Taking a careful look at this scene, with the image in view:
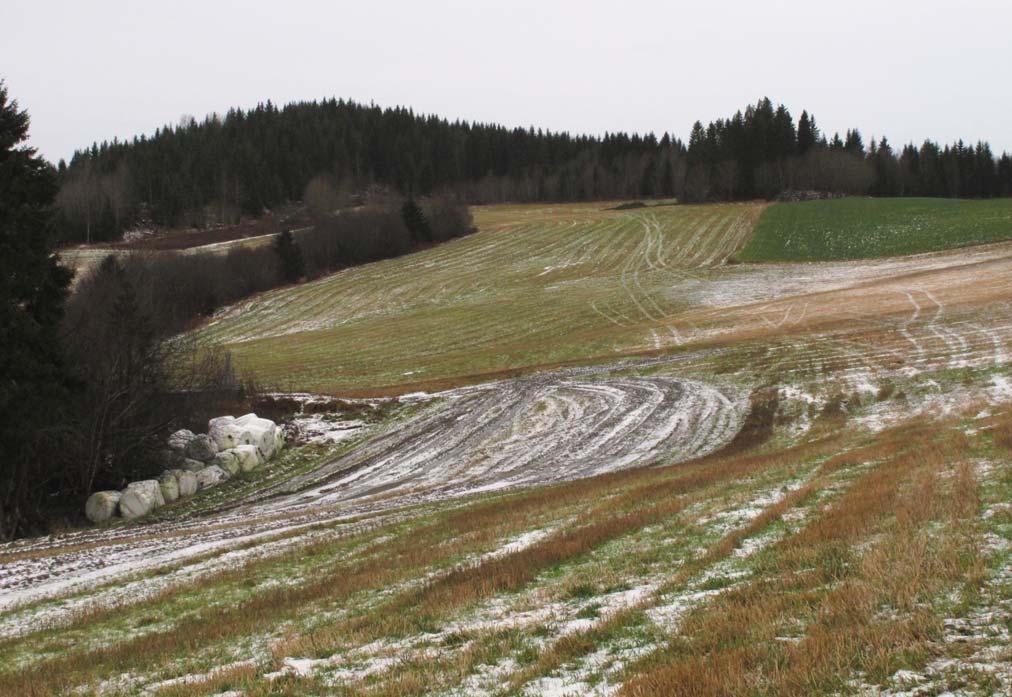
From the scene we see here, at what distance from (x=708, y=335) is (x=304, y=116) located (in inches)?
6780

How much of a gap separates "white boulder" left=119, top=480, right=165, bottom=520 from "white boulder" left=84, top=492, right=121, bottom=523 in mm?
238

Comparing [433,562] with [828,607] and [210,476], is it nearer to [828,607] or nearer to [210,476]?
[828,607]

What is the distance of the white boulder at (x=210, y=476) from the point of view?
86.6 ft

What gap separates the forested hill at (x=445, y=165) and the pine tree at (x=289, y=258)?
3731cm

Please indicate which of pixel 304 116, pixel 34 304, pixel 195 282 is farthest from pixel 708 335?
pixel 304 116

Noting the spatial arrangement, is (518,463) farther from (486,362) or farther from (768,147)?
(768,147)

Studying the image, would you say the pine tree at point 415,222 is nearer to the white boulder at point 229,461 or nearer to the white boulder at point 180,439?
the white boulder at point 180,439

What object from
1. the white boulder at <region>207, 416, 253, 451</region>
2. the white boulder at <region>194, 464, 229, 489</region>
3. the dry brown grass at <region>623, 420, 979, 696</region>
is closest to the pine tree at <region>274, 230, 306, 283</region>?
the white boulder at <region>207, 416, 253, 451</region>

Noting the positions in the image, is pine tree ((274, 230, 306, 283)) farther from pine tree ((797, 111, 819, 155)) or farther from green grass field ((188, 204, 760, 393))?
pine tree ((797, 111, 819, 155))

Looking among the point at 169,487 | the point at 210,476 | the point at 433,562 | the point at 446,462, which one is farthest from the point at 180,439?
the point at 433,562

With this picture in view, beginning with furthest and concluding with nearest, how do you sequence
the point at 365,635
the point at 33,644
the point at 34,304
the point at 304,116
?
the point at 304,116, the point at 34,304, the point at 33,644, the point at 365,635

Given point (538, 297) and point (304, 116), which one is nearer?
point (538, 297)

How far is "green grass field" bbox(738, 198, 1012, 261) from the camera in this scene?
7194 centimetres

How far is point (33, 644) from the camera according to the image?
10.2 m
